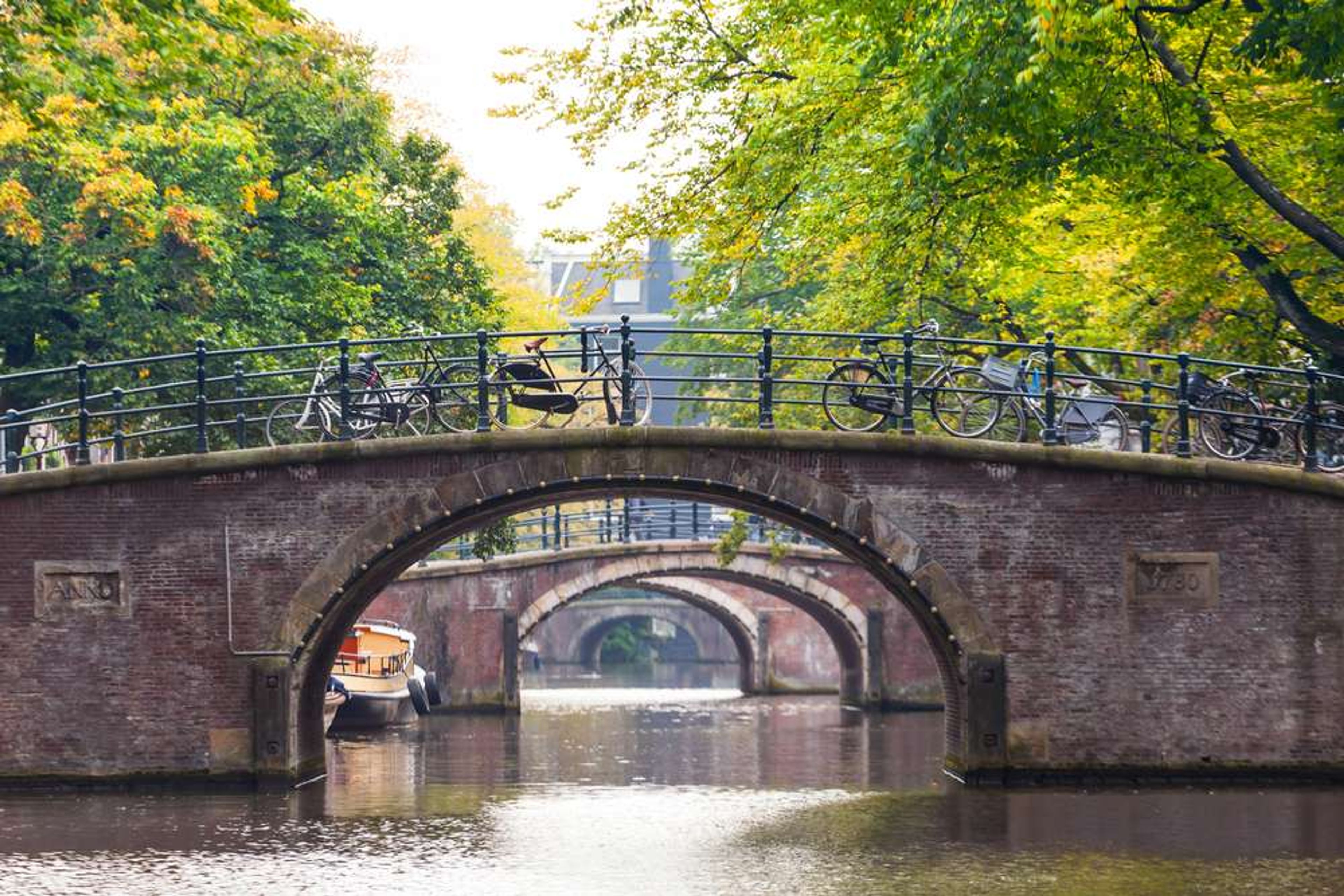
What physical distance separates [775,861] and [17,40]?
8.87 metres

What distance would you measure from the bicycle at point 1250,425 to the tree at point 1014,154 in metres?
0.75

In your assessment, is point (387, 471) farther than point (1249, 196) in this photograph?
No

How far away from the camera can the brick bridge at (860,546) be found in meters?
16.5

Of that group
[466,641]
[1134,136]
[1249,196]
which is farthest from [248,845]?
[466,641]

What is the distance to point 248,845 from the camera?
13016 mm

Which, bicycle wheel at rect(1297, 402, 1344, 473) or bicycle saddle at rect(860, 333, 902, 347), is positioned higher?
bicycle saddle at rect(860, 333, 902, 347)

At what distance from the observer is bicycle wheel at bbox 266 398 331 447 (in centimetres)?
1795

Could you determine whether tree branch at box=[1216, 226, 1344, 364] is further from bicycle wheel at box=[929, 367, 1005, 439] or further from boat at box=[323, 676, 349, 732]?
boat at box=[323, 676, 349, 732]

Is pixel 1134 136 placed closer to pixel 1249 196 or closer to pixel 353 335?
pixel 1249 196

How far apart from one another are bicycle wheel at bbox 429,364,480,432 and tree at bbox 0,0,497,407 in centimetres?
200

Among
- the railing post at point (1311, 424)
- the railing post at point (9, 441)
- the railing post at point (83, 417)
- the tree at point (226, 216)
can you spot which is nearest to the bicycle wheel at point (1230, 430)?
the railing post at point (1311, 424)

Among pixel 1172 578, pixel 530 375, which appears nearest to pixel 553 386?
pixel 530 375

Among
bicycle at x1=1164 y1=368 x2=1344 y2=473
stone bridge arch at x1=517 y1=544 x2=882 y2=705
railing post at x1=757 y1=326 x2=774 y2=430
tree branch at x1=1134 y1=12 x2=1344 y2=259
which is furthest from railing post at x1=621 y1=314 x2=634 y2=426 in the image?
stone bridge arch at x1=517 y1=544 x2=882 y2=705

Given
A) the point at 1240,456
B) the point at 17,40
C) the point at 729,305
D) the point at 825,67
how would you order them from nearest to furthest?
the point at 17,40 → the point at 1240,456 → the point at 825,67 → the point at 729,305
